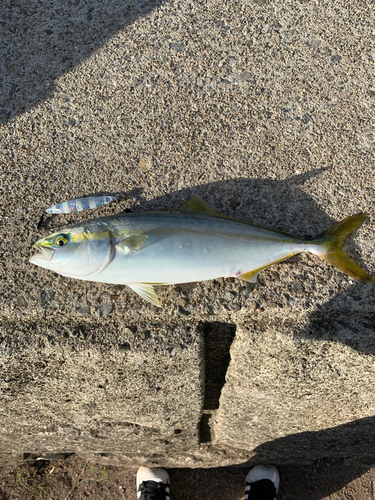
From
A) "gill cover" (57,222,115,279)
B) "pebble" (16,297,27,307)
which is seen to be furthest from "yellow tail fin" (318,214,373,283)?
"pebble" (16,297,27,307)

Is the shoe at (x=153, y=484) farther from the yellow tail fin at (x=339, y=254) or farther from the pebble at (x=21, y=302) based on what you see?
the yellow tail fin at (x=339, y=254)

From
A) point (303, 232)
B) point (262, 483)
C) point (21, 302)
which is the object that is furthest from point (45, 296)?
point (262, 483)

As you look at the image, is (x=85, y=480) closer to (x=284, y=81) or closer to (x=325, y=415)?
(x=325, y=415)

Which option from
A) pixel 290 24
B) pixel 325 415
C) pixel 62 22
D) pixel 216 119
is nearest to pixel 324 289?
pixel 325 415

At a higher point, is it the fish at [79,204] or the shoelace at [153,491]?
the fish at [79,204]

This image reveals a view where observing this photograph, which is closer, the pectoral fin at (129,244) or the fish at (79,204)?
the pectoral fin at (129,244)

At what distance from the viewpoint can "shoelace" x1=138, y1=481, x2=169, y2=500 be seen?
2953mm

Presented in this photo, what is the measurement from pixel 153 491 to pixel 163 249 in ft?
8.03

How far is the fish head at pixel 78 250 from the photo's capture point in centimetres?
174

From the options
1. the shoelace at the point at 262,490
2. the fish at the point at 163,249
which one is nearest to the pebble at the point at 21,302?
the fish at the point at 163,249

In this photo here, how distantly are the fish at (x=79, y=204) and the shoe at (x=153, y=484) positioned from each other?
2.50 meters

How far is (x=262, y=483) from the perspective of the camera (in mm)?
2990

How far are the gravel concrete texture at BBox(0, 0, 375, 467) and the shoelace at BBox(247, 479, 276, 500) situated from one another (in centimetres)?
64

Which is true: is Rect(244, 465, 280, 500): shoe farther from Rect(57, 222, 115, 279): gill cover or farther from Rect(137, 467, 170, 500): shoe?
Rect(57, 222, 115, 279): gill cover
